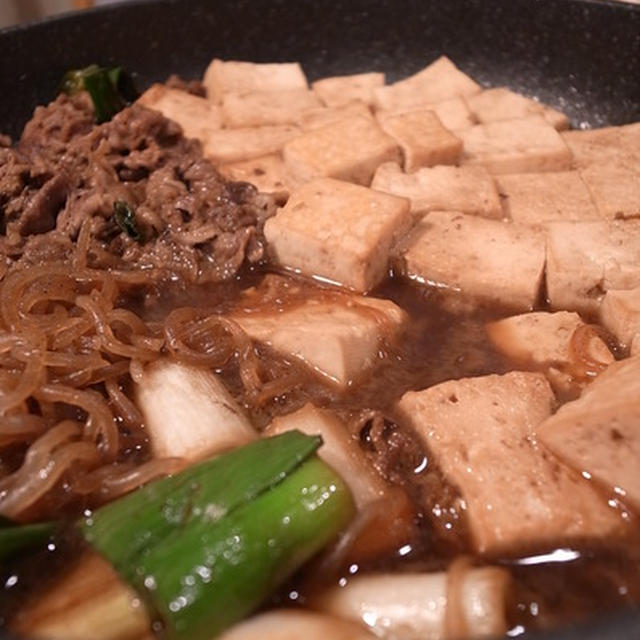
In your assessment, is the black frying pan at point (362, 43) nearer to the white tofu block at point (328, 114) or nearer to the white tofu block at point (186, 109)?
the white tofu block at point (186, 109)

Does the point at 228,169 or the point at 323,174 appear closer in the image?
the point at 323,174

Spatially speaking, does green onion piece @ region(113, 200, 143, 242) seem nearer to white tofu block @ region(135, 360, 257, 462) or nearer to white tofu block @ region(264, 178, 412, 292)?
white tofu block @ region(264, 178, 412, 292)

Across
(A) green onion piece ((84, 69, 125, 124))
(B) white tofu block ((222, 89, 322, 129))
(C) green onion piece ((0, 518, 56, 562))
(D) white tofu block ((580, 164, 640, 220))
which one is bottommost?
(D) white tofu block ((580, 164, 640, 220))

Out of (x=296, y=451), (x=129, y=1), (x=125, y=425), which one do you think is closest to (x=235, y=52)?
(x=129, y=1)

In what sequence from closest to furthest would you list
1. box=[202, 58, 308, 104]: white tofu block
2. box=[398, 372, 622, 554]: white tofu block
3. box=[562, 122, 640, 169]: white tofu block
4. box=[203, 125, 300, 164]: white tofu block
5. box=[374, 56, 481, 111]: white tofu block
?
box=[398, 372, 622, 554]: white tofu block, box=[562, 122, 640, 169]: white tofu block, box=[203, 125, 300, 164]: white tofu block, box=[374, 56, 481, 111]: white tofu block, box=[202, 58, 308, 104]: white tofu block

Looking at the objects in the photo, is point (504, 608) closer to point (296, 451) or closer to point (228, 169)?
point (296, 451)

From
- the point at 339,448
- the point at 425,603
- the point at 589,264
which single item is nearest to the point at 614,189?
the point at 589,264

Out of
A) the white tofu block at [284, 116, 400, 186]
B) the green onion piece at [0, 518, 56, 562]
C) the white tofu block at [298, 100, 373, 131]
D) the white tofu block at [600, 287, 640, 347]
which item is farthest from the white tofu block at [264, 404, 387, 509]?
the white tofu block at [298, 100, 373, 131]
